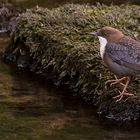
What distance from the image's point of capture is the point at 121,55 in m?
9.48

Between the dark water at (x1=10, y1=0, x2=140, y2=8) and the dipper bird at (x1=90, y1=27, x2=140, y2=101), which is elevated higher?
the dipper bird at (x1=90, y1=27, x2=140, y2=101)

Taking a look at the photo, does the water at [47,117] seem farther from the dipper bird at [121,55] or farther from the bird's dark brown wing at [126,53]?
the bird's dark brown wing at [126,53]

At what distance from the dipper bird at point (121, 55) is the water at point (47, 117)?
63 centimetres

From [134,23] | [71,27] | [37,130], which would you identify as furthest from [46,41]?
[37,130]

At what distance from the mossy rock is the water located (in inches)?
9.8

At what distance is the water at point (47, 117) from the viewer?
8.95 m

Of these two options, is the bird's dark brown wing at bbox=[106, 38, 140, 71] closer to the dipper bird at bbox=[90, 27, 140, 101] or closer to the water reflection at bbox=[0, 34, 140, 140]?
the dipper bird at bbox=[90, 27, 140, 101]

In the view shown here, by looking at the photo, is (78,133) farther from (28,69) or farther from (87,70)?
(28,69)

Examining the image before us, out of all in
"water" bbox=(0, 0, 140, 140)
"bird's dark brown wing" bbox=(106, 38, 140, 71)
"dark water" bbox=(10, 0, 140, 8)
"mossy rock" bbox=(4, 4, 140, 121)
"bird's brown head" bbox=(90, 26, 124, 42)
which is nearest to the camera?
"water" bbox=(0, 0, 140, 140)

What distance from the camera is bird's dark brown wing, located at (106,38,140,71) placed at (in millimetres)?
9344

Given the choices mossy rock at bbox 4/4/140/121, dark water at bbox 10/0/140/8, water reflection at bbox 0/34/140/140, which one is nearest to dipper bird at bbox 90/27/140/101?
mossy rock at bbox 4/4/140/121

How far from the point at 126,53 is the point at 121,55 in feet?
0.26

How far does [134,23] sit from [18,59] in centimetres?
264

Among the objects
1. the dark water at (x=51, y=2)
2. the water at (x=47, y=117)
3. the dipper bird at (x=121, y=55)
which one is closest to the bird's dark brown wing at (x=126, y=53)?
the dipper bird at (x=121, y=55)
